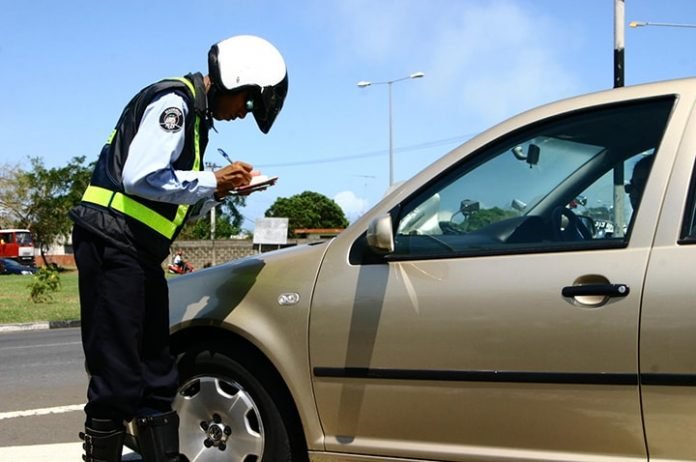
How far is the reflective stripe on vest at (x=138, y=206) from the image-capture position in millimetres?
2932

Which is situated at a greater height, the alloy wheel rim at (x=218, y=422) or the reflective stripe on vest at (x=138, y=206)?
the reflective stripe on vest at (x=138, y=206)

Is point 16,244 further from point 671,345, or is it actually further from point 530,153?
point 671,345

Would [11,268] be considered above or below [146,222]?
below

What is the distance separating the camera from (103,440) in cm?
292

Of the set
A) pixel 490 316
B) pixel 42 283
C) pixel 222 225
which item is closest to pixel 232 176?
pixel 490 316

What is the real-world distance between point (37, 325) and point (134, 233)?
12860mm

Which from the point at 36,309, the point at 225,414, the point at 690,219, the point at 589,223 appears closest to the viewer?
the point at 690,219

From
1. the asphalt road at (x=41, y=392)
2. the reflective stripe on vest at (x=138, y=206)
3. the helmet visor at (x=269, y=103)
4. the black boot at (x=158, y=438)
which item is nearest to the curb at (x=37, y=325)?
the asphalt road at (x=41, y=392)

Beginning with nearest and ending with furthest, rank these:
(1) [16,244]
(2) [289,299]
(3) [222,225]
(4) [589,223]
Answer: (4) [589,223] < (2) [289,299] < (1) [16,244] < (3) [222,225]

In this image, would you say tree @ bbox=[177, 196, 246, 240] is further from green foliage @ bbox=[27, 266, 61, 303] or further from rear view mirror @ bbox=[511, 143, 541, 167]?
rear view mirror @ bbox=[511, 143, 541, 167]

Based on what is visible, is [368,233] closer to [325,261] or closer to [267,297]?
[325,261]

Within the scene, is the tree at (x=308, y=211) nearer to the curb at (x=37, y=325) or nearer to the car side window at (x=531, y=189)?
the curb at (x=37, y=325)

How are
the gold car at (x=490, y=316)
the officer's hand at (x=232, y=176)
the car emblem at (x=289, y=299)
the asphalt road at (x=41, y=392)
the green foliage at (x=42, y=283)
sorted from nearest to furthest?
the gold car at (x=490, y=316) → the officer's hand at (x=232, y=176) → the car emblem at (x=289, y=299) → the asphalt road at (x=41, y=392) → the green foliage at (x=42, y=283)

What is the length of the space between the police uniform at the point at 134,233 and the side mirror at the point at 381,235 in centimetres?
61
